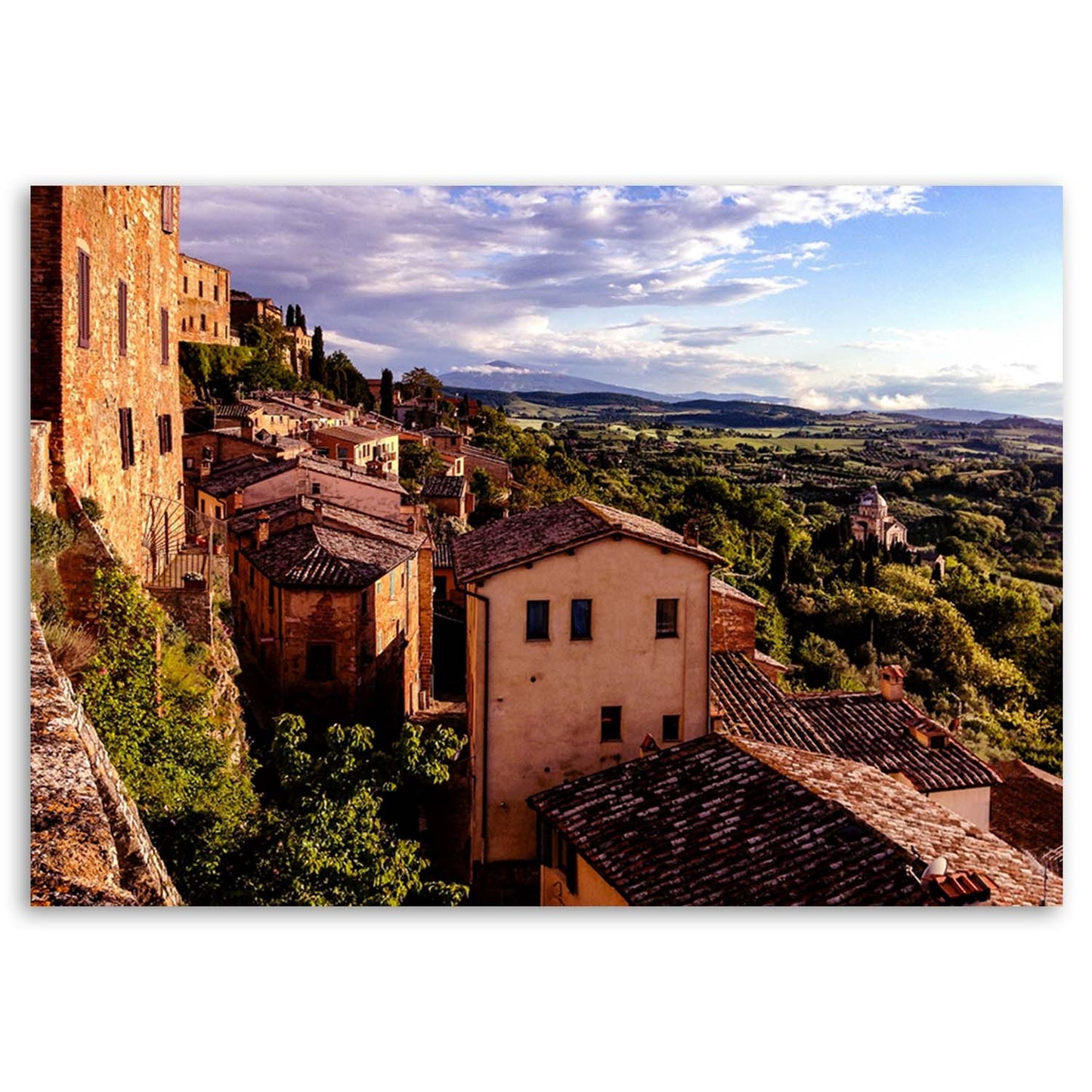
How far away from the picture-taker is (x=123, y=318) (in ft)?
19.1

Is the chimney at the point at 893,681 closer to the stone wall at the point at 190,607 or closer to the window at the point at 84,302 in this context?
the stone wall at the point at 190,607

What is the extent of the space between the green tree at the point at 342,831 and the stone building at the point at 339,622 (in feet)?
2.14

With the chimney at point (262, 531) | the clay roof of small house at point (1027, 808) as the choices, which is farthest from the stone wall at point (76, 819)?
the clay roof of small house at point (1027, 808)

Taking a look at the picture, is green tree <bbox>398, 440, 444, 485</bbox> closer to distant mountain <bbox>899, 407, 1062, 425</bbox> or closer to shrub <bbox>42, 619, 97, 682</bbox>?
shrub <bbox>42, 619, 97, 682</bbox>

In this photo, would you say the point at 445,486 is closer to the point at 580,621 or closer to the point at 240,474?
the point at 580,621

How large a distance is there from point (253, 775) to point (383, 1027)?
1889 millimetres

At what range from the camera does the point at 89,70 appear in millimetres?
4398

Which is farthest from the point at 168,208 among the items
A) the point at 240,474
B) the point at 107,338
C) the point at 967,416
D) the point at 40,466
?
the point at 240,474

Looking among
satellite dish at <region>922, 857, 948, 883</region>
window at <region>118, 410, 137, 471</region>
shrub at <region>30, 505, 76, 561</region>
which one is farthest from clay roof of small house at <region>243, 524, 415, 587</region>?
satellite dish at <region>922, 857, 948, 883</region>

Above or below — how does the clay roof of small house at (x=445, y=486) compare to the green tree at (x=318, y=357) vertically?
below

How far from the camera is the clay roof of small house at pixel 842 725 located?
5504 millimetres

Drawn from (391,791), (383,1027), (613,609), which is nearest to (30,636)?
(391,791)

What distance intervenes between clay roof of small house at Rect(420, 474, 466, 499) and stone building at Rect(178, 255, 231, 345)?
2.10 meters

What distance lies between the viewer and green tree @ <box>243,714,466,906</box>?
4445mm
